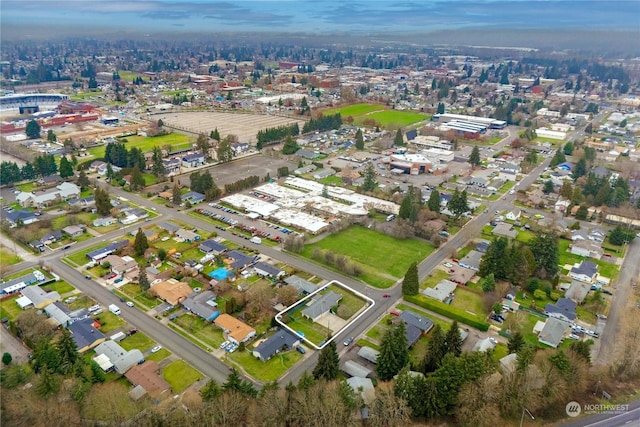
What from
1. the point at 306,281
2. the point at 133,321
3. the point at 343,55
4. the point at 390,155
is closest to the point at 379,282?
the point at 306,281

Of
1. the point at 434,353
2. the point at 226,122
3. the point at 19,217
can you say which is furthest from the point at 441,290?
the point at 226,122

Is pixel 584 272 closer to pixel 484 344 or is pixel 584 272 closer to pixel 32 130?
pixel 484 344

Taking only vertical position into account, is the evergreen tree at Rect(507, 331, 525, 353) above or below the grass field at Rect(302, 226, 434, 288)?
above

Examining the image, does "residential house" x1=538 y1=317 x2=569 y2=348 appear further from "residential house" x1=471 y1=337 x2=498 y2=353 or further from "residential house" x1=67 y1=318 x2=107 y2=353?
"residential house" x1=67 y1=318 x2=107 y2=353

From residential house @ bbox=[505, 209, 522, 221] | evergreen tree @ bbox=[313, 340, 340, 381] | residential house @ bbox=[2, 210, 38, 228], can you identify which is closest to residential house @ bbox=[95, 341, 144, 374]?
evergreen tree @ bbox=[313, 340, 340, 381]

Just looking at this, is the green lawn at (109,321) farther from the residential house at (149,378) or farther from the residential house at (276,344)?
the residential house at (276,344)
